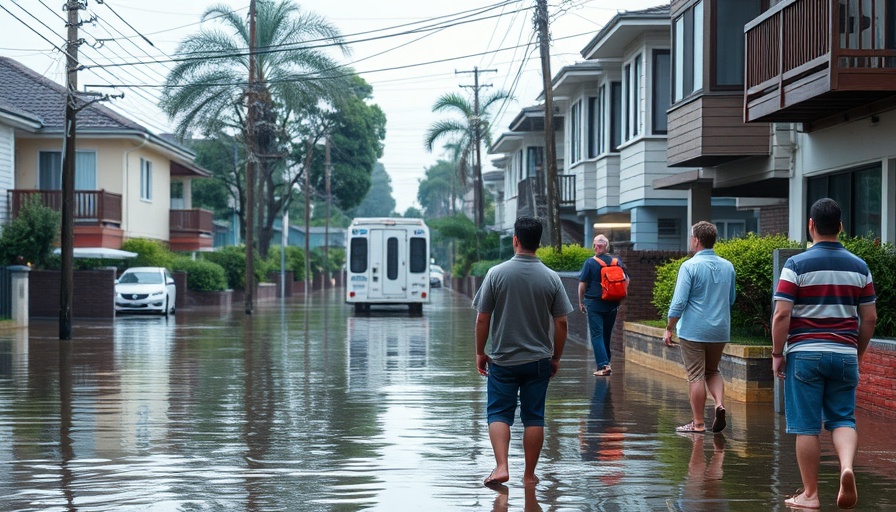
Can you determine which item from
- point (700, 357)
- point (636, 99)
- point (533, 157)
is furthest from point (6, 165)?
point (700, 357)

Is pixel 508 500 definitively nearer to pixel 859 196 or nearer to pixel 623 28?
pixel 859 196

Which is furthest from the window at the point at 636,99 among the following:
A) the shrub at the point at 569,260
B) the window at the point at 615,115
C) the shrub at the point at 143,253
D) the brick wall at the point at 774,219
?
the shrub at the point at 143,253

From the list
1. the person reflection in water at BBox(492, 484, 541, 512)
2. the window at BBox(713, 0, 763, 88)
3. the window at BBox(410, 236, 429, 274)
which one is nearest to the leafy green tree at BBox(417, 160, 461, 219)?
the window at BBox(410, 236, 429, 274)

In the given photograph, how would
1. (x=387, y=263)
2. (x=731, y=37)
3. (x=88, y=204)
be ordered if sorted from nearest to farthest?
(x=731, y=37) → (x=387, y=263) → (x=88, y=204)

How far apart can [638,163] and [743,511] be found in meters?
21.0

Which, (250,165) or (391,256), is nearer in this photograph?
(391,256)

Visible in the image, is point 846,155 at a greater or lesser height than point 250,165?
lesser

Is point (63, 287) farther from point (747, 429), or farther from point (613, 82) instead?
point (747, 429)

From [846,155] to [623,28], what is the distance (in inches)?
422

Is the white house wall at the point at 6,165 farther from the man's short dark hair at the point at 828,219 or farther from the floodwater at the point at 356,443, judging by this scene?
the man's short dark hair at the point at 828,219

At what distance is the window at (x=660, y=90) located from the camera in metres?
27.0

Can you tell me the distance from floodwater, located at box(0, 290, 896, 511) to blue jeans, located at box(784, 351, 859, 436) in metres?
0.58

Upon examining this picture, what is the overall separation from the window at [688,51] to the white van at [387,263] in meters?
15.3

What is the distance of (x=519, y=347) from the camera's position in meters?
8.09
